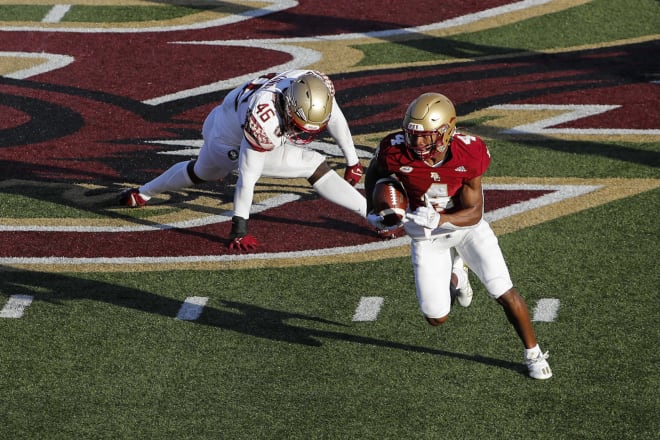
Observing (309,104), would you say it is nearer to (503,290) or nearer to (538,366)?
(503,290)

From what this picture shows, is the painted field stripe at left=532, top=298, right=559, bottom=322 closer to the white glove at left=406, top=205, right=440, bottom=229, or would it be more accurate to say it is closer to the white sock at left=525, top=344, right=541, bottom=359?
the white sock at left=525, top=344, right=541, bottom=359

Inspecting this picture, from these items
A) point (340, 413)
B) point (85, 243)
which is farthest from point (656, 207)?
point (85, 243)

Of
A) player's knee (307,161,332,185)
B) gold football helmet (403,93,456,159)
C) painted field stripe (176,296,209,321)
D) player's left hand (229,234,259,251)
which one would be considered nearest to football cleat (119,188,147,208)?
player's left hand (229,234,259,251)

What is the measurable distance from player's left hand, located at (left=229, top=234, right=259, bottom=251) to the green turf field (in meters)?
0.42

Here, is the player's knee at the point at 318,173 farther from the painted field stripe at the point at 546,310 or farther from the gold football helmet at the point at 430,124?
the gold football helmet at the point at 430,124

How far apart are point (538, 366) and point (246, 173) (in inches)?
119

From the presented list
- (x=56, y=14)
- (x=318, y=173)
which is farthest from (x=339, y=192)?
(x=56, y=14)

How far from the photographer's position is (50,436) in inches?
257

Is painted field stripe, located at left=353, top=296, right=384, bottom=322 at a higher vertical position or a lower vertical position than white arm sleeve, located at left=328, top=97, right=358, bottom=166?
lower

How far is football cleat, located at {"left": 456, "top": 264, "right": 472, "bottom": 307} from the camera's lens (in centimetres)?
768

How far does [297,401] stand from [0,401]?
1776mm

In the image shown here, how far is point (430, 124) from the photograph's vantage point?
21.8 feet

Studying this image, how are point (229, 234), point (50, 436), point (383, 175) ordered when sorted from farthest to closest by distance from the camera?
1. point (229, 234)
2. point (383, 175)
3. point (50, 436)

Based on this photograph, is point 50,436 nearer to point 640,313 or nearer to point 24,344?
point 24,344
